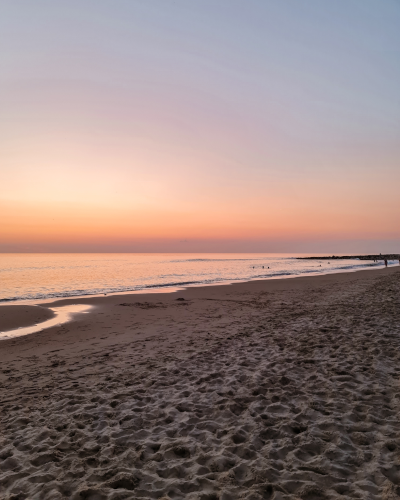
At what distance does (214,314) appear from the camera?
1512cm

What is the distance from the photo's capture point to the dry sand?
12.1 feet

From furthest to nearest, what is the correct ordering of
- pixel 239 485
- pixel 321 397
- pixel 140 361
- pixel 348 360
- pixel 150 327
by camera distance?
pixel 150 327 < pixel 140 361 < pixel 348 360 < pixel 321 397 < pixel 239 485

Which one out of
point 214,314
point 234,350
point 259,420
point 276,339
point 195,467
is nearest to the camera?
Result: point 195,467

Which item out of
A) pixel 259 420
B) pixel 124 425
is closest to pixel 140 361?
pixel 124 425

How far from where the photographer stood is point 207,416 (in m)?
5.22

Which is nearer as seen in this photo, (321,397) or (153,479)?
(153,479)

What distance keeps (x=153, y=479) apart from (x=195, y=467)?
52 centimetres

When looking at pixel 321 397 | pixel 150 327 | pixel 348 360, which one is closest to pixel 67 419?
pixel 321 397

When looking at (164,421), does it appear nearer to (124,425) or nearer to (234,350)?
(124,425)

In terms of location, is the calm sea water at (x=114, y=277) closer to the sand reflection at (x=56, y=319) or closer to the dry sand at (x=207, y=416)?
the sand reflection at (x=56, y=319)

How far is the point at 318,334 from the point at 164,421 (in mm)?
6377

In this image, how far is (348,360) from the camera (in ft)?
24.2

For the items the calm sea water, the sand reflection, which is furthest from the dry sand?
the calm sea water

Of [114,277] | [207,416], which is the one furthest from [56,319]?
[114,277]
